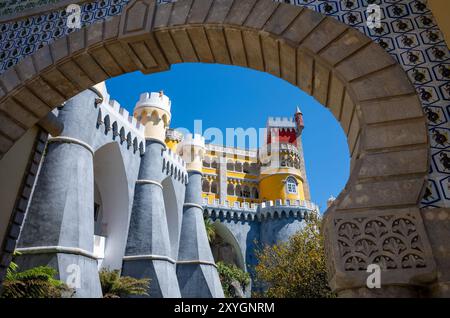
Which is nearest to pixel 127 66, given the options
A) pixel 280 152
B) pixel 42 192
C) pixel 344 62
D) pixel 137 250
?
pixel 344 62

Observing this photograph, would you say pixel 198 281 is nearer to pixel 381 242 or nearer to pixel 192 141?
pixel 192 141

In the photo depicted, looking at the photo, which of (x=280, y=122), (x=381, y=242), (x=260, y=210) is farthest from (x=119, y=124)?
(x=280, y=122)

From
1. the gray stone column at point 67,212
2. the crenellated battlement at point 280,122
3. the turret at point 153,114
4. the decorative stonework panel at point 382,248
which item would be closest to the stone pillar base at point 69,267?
the gray stone column at point 67,212

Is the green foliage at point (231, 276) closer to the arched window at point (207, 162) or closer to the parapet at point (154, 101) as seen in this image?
the parapet at point (154, 101)

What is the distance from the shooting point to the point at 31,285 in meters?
8.78

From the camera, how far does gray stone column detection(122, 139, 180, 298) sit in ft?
53.9

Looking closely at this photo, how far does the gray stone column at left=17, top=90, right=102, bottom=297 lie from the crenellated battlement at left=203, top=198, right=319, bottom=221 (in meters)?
19.3

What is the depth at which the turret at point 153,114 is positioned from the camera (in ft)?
66.9

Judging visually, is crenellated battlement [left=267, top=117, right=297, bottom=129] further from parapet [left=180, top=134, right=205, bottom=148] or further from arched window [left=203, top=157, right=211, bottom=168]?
parapet [left=180, top=134, right=205, bottom=148]

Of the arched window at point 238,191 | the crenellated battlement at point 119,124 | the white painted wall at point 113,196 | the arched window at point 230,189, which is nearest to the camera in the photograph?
the crenellated battlement at point 119,124

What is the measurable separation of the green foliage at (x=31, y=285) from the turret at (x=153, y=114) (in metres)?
11.5

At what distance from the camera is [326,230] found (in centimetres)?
285

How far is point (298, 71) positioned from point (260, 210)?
2904cm

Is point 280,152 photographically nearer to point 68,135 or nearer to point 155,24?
point 68,135
